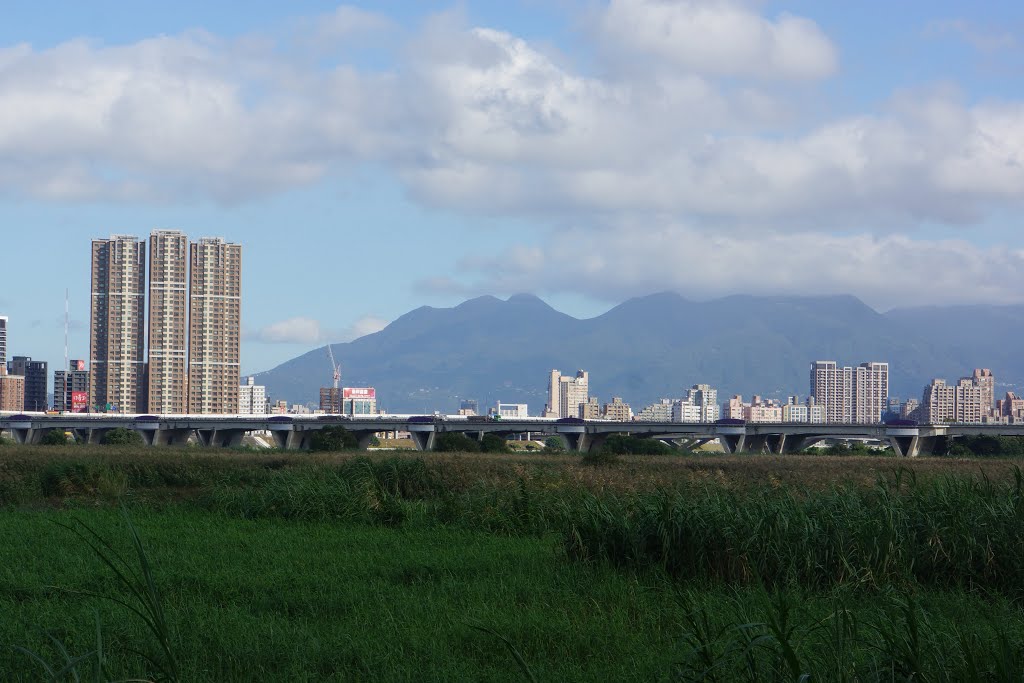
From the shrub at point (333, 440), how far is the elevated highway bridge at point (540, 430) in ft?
17.0

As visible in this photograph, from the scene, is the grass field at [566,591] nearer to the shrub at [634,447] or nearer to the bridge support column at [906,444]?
the shrub at [634,447]

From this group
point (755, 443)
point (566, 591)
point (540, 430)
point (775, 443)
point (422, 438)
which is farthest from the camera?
point (540, 430)

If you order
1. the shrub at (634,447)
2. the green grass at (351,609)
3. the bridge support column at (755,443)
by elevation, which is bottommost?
the bridge support column at (755,443)

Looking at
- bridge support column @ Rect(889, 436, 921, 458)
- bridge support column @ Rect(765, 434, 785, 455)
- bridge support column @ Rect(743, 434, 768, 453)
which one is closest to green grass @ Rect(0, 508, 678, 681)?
bridge support column @ Rect(889, 436, 921, 458)

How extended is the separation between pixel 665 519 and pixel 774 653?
23.2ft

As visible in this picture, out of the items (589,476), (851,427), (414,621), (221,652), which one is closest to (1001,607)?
(414,621)

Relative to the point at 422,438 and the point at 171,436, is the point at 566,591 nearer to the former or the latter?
the point at 422,438

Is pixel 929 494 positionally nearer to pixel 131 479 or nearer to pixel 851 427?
pixel 131 479

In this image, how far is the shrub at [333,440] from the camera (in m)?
89.6

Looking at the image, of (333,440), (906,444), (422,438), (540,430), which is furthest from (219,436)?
(906,444)

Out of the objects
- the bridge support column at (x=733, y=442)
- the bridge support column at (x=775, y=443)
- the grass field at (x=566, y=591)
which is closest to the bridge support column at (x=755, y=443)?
the bridge support column at (x=775, y=443)

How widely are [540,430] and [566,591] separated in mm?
113252

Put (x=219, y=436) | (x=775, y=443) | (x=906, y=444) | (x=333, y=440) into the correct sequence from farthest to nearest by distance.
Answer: (x=219, y=436) < (x=775, y=443) < (x=906, y=444) < (x=333, y=440)

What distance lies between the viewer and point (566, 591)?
13289mm
